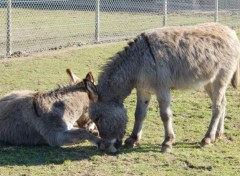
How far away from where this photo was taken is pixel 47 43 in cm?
1384

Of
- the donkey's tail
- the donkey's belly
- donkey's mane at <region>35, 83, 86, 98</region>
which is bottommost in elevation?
the donkey's belly

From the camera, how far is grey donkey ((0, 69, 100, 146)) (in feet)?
21.1

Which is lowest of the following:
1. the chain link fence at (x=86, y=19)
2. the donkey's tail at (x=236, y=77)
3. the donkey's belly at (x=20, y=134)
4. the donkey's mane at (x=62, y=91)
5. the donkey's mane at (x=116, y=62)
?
the chain link fence at (x=86, y=19)

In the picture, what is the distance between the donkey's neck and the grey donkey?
187mm

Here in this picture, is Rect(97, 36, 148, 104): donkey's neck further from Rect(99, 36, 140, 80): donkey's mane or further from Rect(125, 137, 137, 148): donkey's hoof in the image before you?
Rect(125, 137, 137, 148): donkey's hoof

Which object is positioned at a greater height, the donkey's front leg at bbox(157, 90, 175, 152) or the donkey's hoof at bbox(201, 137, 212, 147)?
the donkey's front leg at bbox(157, 90, 175, 152)

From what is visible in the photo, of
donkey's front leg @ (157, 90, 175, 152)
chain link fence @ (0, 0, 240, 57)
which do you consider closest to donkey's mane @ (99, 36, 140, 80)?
donkey's front leg @ (157, 90, 175, 152)

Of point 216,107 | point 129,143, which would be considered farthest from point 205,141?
point 129,143

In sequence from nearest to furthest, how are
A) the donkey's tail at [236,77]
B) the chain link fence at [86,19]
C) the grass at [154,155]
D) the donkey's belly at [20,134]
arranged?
the grass at [154,155]
the donkey's belly at [20,134]
the donkey's tail at [236,77]
the chain link fence at [86,19]

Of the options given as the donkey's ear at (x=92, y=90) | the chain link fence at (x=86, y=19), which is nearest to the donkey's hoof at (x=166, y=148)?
the donkey's ear at (x=92, y=90)

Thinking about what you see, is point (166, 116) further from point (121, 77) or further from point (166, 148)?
point (121, 77)

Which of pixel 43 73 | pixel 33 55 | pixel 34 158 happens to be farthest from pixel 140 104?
pixel 33 55

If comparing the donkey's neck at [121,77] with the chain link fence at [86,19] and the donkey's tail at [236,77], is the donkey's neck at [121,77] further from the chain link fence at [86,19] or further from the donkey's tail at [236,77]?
the chain link fence at [86,19]

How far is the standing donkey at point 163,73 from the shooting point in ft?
20.5
